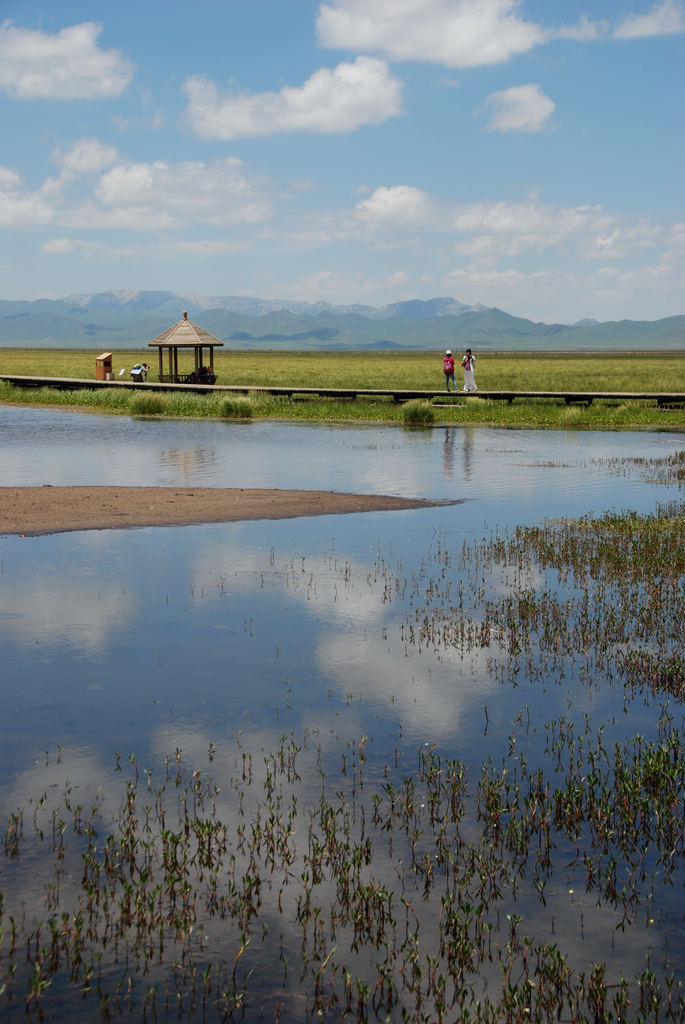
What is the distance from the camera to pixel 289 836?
581 centimetres

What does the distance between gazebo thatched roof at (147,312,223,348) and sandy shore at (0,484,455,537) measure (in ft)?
94.8

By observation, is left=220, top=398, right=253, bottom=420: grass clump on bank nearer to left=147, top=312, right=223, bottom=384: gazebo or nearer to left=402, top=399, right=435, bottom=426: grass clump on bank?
left=402, top=399, right=435, bottom=426: grass clump on bank

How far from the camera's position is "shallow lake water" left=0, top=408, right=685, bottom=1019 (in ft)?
22.8

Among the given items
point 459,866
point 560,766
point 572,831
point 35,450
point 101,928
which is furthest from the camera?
point 35,450

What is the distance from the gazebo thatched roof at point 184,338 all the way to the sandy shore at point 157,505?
28.9 m

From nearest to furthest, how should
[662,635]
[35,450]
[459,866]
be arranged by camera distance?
[459,866], [662,635], [35,450]

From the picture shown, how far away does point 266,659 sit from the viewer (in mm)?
9000

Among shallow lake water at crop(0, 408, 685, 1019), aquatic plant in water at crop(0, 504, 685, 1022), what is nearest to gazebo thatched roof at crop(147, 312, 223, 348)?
shallow lake water at crop(0, 408, 685, 1019)

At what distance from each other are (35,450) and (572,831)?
22065 millimetres

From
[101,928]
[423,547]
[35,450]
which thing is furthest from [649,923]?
[35,450]

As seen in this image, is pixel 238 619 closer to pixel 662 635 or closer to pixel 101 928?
pixel 662 635

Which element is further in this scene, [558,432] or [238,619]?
[558,432]

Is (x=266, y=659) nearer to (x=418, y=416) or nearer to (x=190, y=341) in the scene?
(x=418, y=416)

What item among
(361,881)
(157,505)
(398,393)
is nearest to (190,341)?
(398,393)
